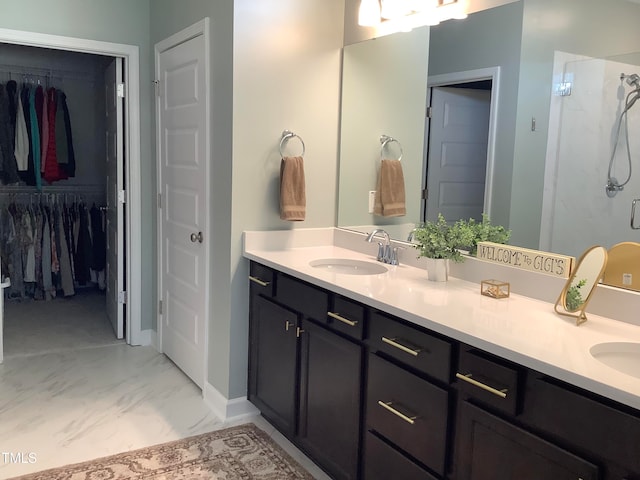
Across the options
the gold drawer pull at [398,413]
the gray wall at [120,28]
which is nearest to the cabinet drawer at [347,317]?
the gold drawer pull at [398,413]

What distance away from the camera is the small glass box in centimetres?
210

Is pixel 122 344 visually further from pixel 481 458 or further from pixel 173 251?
pixel 481 458

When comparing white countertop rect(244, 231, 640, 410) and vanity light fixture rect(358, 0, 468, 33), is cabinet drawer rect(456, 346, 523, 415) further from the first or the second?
vanity light fixture rect(358, 0, 468, 33)

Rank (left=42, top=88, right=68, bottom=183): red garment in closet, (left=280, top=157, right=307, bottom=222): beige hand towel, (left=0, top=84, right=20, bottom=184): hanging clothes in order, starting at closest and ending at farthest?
(left=280, top=157, right=307, bottom=222): beige hand towel, (left=0, top=84, right=20, bottom=184): hanging clothes, (left=42, top=88, right=68, bottom=183): red garment in closet

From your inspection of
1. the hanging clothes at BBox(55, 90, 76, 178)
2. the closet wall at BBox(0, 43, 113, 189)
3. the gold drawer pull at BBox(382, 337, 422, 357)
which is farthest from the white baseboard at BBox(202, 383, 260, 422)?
the closet wall at BBox(0, 43, 113, 189)

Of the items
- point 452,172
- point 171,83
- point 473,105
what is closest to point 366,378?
point 452,172

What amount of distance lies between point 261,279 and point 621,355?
64.2 inches

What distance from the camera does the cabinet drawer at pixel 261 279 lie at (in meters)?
2.72

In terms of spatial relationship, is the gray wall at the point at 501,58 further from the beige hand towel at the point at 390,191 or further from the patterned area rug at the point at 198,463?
the patterned area rug at the point at 198,463

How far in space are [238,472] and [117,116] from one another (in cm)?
249

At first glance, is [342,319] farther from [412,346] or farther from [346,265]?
[346,265]

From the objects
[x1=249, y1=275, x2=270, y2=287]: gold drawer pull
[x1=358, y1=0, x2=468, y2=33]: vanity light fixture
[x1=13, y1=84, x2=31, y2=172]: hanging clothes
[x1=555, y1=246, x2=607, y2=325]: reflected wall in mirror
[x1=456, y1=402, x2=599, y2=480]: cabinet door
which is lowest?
[x1=456, y1=402, x2=599, y2=480]: cabinet door

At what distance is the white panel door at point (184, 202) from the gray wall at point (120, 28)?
0.78ft

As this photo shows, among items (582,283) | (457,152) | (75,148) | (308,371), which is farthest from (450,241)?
(75,148)
